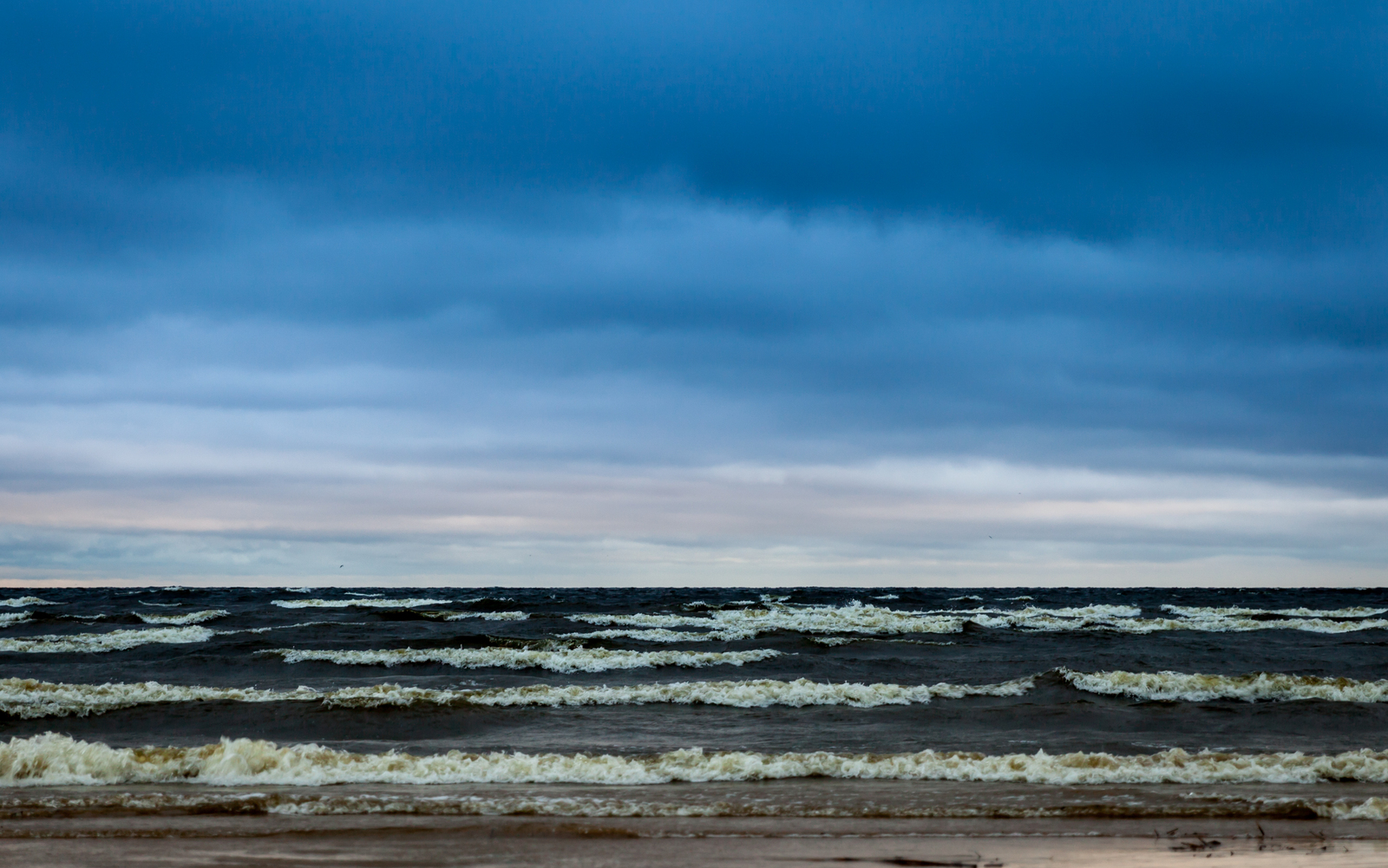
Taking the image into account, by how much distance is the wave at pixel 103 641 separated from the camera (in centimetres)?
2916

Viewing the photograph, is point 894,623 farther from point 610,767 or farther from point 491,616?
point 610,767

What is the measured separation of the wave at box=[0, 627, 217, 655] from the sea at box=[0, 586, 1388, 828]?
0.68 feet

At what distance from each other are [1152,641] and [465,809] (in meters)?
27.1

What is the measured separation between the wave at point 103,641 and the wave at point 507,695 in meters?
10.2

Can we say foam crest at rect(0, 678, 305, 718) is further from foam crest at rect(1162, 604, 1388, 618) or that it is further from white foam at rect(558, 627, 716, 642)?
foam crest at rect(1162, 604, 1388, 618)

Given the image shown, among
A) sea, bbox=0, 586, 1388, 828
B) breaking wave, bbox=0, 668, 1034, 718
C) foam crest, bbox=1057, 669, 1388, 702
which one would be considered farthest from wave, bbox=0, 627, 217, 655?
foam crest, bbox=1057, 669, 1388, 702

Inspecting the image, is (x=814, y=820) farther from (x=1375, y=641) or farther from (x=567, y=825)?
(x=1375, y=641)

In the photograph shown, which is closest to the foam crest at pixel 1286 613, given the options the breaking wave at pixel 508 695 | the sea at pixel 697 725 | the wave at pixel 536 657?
the sea at pixel 697 725

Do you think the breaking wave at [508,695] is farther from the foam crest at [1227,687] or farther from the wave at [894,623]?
the wave at [894,623]

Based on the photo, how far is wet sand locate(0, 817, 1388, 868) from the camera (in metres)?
8.08

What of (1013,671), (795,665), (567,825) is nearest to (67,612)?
(795,665)

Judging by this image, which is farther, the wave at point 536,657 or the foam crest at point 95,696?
the wave at point 536,657

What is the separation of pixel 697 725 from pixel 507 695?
4420 millimetres

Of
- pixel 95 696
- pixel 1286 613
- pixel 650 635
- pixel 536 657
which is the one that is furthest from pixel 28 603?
pixel 1286 613
